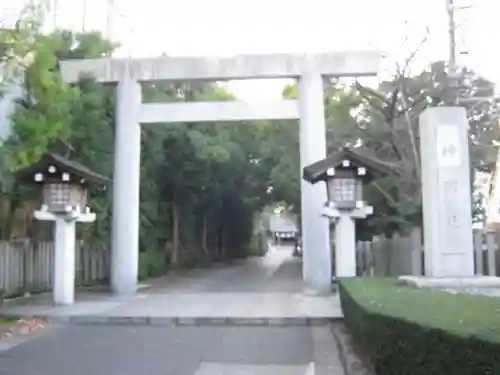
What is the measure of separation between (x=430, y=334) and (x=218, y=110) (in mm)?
13825

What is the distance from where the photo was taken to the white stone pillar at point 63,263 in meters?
14.9

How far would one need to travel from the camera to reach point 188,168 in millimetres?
26812

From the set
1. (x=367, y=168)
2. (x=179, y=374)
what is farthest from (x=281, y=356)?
(x=367, y=168)

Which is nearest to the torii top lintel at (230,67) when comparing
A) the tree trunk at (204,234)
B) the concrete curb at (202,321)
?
the concrete curb at (202,321)

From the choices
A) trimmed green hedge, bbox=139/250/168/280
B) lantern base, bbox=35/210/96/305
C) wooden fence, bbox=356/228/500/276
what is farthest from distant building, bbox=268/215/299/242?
lantern base, bbox=35/210/96/305

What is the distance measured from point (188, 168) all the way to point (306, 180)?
416 inches

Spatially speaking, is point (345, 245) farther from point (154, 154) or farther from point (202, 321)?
point (154, 154)

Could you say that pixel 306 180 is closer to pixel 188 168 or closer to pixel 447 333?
pixel 188 168

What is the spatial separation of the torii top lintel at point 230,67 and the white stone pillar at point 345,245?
4.14 meters

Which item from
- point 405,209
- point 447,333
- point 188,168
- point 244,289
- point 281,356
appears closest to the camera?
point 447,333

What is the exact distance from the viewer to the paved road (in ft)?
26.7

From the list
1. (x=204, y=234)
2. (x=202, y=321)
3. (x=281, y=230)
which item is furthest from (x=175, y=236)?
(x=281, y=230)

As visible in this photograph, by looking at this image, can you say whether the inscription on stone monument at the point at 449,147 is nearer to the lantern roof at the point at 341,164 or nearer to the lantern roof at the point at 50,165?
the lantern roof at the point at 341,164

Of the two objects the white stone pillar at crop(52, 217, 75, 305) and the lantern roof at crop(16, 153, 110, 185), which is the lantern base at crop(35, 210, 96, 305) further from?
the lantern roof at crop(16, 153, 110, 185)
